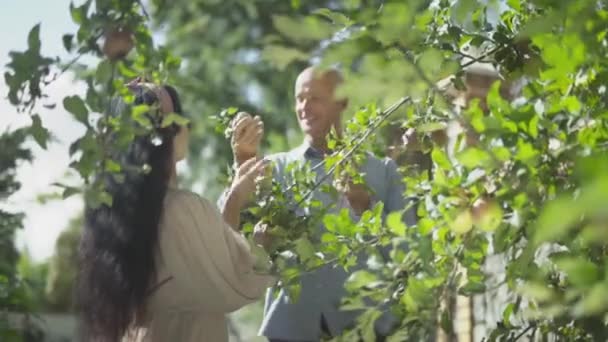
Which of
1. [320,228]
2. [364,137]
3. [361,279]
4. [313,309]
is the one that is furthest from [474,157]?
[313,309]

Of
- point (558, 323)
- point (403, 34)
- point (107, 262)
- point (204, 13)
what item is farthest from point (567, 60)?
point (204, 13)

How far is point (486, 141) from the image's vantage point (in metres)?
1.73

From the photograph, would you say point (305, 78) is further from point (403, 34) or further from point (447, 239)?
point (403, 34)

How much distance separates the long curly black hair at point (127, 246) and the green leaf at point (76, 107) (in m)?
0.92

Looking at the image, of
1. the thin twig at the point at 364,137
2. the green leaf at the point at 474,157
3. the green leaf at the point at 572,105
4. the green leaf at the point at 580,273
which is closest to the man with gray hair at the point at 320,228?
the thin twig at the point at 364,137

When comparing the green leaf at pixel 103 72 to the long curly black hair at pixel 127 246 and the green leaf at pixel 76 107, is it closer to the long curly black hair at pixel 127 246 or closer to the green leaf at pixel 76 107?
the green leaf at pixel 76 107

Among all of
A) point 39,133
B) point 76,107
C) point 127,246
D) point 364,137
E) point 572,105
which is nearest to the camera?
point 572,105

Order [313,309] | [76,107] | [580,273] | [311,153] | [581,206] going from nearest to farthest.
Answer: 1. [581,206]
2. [580,273]
3. [76,107]
4. [313,309]
5. [311,153]

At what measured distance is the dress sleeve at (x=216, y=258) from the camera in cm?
293

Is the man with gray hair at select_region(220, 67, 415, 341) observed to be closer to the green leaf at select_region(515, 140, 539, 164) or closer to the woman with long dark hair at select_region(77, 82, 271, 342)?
the woman with long dark hair at select_region(77, 82, 271, 342)

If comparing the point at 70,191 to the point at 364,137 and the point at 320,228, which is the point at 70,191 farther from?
the point at 320,228

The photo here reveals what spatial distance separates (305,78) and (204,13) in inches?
440

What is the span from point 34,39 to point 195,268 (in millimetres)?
1074

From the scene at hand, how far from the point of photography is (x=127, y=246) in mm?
2875
